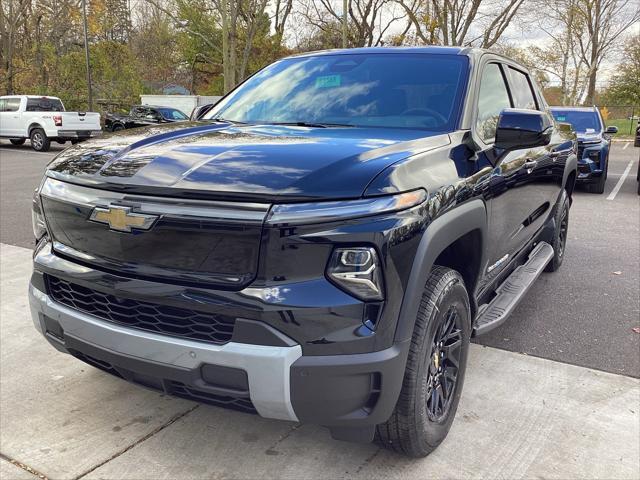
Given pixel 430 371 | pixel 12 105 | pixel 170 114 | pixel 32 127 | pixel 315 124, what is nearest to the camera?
Result: pixel 430 371

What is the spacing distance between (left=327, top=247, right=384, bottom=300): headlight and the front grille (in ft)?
1.34

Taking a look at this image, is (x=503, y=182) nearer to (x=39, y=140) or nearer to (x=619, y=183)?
(x=619, y=183)

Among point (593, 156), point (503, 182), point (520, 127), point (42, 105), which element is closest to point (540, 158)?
point (503, 182)

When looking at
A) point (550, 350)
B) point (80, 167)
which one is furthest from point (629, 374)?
point (80, 167)

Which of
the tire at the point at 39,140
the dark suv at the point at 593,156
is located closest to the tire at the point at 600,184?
the dark suv at the point at 593,156

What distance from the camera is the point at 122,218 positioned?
2203mm

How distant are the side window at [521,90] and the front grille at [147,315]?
284cm

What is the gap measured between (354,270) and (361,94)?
5.44ft

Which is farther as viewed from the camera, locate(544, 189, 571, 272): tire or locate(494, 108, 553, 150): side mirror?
locate(544, 189, 571, 272): tire

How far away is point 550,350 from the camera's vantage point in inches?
151

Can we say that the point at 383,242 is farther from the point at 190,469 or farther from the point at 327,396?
the point at 190,469

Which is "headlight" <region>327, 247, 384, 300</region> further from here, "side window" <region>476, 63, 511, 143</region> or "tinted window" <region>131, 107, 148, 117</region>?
"tinted window" <region>131, 107, 148, 117</region>

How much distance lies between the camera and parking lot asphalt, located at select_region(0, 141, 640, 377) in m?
3.84

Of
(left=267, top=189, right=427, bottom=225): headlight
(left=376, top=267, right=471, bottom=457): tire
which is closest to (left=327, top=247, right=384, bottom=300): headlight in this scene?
(left=267, top=189, right=427, bottom=225): headlight
